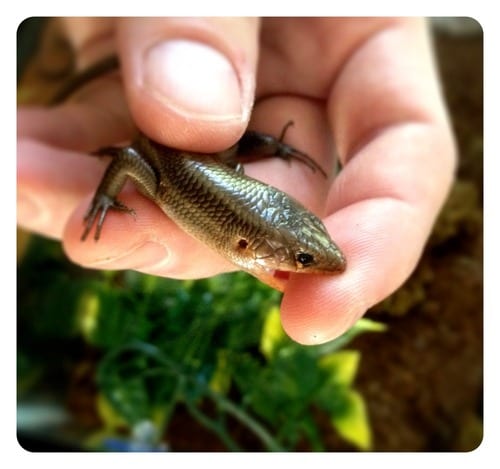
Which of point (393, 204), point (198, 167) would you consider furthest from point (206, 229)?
point (393, 204)

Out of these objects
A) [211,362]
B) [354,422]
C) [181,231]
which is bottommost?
[354,422]

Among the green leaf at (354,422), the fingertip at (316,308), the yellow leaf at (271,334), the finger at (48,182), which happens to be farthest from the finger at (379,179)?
the finger at (48,182)

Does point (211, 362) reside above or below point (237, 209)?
below

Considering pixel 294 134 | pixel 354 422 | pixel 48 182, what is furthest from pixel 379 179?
pixel 48 182

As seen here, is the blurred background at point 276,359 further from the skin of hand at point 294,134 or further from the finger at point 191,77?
the finger at point 191,77

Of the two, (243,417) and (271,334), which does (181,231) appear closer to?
(271,334)

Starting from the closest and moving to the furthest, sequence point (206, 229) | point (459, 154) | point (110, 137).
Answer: point (206, 229)
point (459, 154)
point (110, 137)

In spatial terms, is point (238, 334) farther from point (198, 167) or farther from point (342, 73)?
point (342, 73)
